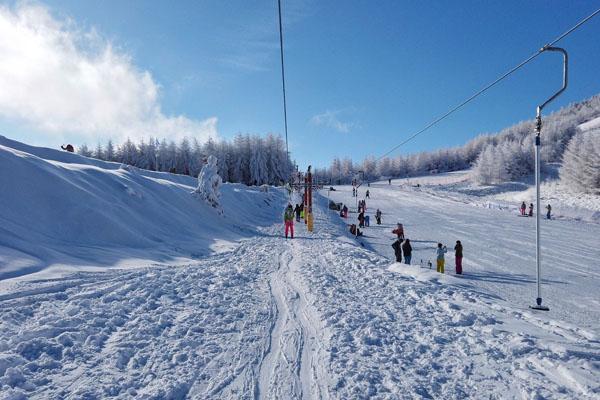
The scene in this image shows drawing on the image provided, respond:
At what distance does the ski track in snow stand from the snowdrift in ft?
5.71

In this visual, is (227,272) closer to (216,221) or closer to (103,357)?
(103,357)

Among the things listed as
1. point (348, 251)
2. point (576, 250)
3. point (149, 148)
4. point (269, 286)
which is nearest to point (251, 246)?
point (348, 251)

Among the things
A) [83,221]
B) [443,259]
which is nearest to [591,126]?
[443,259]

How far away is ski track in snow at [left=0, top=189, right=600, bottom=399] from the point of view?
11.8ft

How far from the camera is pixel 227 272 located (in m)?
9.05

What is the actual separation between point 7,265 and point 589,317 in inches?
535

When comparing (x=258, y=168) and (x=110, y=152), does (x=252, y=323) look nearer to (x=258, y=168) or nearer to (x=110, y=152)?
(x=258, y=168)

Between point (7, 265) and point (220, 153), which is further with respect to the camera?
point (220, 153)

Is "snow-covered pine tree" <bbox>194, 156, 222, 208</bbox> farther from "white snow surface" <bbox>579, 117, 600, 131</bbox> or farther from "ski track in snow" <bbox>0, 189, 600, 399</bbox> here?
"white snow surface" <bbox>579, 117, 600, 131</bbox>

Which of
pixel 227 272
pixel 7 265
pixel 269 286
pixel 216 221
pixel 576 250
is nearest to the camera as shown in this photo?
pixel 7 265

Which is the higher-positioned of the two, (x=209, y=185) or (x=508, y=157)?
(x=508, y=157)

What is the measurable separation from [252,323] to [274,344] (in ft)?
2.82

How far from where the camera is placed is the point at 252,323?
5559 mm

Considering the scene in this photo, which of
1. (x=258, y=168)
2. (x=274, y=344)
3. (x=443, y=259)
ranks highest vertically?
(x=258, y=168)
